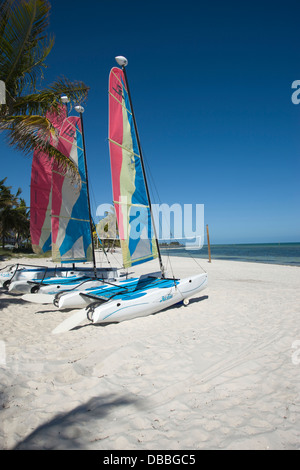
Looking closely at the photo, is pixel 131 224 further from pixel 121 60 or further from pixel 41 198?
pixel 41 198

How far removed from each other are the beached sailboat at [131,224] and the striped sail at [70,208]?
12.3 feet

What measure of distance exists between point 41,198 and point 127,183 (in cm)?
572

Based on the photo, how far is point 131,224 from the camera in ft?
25.8

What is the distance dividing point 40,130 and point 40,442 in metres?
7.30

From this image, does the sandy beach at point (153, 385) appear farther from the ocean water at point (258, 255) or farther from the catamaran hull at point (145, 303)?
the ocean water at point (258, 255)

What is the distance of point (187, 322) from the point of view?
20.7 ft

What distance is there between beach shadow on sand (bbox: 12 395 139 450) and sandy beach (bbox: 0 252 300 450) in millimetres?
11

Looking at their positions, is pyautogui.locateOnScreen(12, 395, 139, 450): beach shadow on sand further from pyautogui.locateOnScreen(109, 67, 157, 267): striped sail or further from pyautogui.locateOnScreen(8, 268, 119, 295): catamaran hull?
pyautogui.locateOnScreen(8, 268, 119, 295): catamaran hull

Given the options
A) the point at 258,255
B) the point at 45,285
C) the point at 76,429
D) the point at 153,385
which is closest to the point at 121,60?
the point at 45,285

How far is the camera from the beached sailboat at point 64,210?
10.6m

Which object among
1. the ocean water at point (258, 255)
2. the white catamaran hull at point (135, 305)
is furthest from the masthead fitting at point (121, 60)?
the ocean water at point (258, 255)

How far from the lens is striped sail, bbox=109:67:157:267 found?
7.56m

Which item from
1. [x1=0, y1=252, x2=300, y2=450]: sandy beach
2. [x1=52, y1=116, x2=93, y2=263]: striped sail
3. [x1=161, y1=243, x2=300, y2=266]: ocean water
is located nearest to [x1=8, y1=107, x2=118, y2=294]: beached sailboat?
[x1=52, y1=116, x2=93, y2=263]: striped sail

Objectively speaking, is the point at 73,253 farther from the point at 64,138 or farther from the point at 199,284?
the point at 199,284
